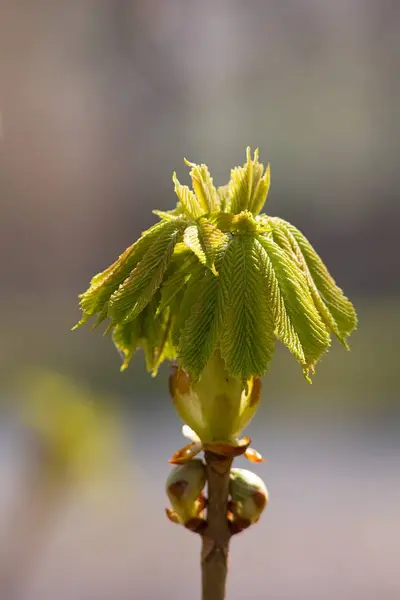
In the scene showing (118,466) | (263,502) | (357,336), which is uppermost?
Answer: (357,336)

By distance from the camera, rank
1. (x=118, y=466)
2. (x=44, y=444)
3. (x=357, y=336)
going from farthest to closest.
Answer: (x=357, y=336) < (x=118, y=466) < (x=44, y=444)

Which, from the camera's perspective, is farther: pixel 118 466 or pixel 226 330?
pixel 118 466

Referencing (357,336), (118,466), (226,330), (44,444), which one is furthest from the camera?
(357,336)

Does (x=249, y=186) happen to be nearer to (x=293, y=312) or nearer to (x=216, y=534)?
(x=293, y=312)

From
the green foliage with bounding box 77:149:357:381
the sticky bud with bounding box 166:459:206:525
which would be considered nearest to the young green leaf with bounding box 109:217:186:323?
the green foliage with bounding box 77:149:357:381

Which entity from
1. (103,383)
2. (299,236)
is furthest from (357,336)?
(299,236)

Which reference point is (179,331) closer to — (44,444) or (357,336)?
(44,444)
